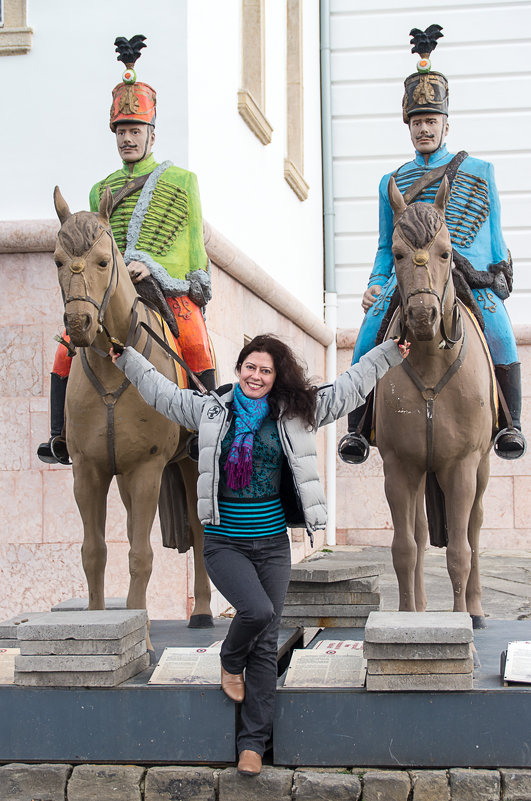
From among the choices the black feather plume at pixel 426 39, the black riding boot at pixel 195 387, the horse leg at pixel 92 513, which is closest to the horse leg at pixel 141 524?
the horse leg at pixel 92 513

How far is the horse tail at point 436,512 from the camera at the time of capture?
6.82m

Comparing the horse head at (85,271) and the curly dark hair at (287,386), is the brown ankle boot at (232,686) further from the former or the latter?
the horse head at (85,271)

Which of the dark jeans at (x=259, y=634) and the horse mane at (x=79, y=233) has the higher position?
the horse mane at (x=79, y=233)

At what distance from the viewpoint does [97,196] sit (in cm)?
642

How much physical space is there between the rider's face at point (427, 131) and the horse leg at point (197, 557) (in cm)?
239

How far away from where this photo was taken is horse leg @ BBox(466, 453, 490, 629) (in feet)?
21.0

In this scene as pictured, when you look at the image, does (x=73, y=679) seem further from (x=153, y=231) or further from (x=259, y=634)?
(x=153, y=231)

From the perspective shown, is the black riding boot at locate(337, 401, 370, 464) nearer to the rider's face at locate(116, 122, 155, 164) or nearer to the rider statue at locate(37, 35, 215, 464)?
the rider statue at locate(37, 35, 215, 464)

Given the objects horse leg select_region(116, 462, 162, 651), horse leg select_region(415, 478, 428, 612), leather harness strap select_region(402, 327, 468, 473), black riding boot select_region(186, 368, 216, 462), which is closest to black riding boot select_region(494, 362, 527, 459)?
horse leg select_region(415, 478, 428, 612)

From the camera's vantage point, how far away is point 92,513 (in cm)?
571

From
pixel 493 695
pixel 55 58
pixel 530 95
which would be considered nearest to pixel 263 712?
pixel 493 695

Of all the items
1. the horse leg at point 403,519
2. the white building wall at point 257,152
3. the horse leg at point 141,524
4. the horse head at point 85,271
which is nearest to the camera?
the horse head at point 85,271

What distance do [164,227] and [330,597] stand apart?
2.40 m

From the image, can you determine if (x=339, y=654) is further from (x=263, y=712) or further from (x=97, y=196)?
(x=97, y=196)
